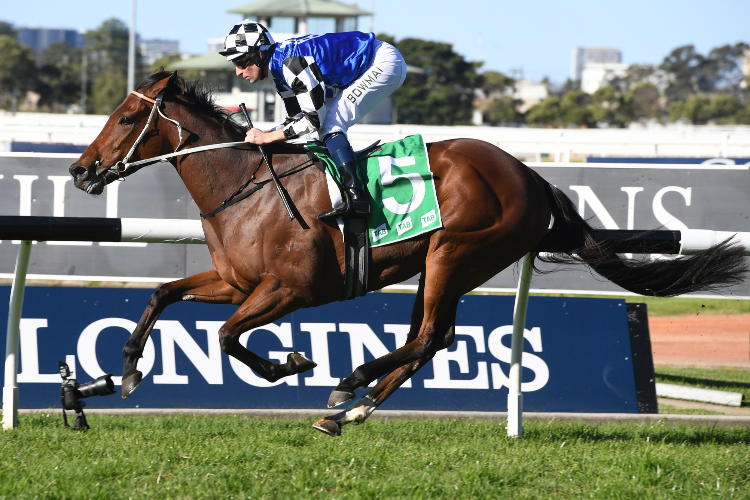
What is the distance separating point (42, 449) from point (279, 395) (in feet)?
5.56

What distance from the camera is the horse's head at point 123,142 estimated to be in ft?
13.6

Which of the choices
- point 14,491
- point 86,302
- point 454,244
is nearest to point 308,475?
point 14,491

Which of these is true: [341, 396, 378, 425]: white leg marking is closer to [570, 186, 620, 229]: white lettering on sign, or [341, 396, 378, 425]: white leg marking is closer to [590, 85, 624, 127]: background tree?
[570, 186, 620, 229]: white lettering on sign

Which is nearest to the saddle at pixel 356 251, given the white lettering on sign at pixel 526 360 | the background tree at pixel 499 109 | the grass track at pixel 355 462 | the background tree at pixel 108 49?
the grass track at pixel 355 462

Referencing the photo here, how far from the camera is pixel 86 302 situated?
5234 mm

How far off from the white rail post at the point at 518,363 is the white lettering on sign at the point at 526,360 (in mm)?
855

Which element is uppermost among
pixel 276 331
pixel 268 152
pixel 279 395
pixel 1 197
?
pixel 268 152

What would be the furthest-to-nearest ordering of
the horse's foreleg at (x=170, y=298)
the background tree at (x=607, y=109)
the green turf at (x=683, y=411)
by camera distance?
the background tree at (x=607, y=109) → the green turf at (x=683, y=411) → the horse's foreleg at (x=170, y=298)

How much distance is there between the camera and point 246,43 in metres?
4.09

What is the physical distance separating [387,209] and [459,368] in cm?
168

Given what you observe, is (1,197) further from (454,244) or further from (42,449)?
(454,244)

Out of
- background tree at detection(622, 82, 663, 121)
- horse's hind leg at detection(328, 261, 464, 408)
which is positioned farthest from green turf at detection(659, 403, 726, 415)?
background tree at detection(622, 82, 663, 121)

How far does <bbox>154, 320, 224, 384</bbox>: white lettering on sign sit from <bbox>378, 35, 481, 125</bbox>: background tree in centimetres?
6068

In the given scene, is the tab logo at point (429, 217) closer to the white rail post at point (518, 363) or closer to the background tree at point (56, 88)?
the white rail post at point (518, 363)
